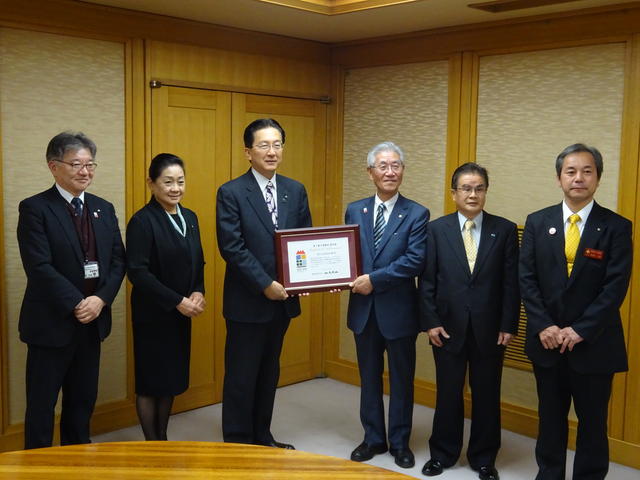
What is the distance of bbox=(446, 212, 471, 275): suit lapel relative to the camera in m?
3.96

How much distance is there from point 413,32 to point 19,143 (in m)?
2.66

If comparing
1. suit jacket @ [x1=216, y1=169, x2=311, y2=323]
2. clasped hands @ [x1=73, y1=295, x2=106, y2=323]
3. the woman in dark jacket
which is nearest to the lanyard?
the woman in dark jacket

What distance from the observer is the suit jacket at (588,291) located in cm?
347

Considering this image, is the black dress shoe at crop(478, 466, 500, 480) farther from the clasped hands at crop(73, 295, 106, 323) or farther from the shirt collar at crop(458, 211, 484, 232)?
the clasped hands at crop(73, 295, 106, 323)

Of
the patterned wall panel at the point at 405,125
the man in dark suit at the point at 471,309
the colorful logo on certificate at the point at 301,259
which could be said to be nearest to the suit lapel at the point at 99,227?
the colorful logo on certificate at the point at 301,259

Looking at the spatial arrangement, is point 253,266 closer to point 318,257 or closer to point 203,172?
point 318,257

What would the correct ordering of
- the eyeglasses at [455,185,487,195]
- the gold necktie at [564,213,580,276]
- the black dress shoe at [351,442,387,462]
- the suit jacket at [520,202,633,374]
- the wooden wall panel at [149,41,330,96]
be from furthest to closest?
the wooden wall panel at [149,41,330,96] → the black dress shoe at [351,442,387,462] → the eyeglasses at [455,185,487,195] → the gold necktie at [564,213,580,276] → the suit jacket at [520,202,633,374]

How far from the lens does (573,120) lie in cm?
442

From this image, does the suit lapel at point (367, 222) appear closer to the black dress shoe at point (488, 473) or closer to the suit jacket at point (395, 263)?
the suit jacket at point (395, 263)

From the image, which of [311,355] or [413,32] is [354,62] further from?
[311,355]

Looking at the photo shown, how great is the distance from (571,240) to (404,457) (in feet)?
5.06

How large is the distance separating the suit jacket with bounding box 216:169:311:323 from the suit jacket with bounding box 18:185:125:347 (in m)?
0.69

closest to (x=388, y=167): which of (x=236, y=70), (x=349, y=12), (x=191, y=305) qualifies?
(x=349, y=12)

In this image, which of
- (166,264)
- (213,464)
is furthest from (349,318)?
(213,464)
